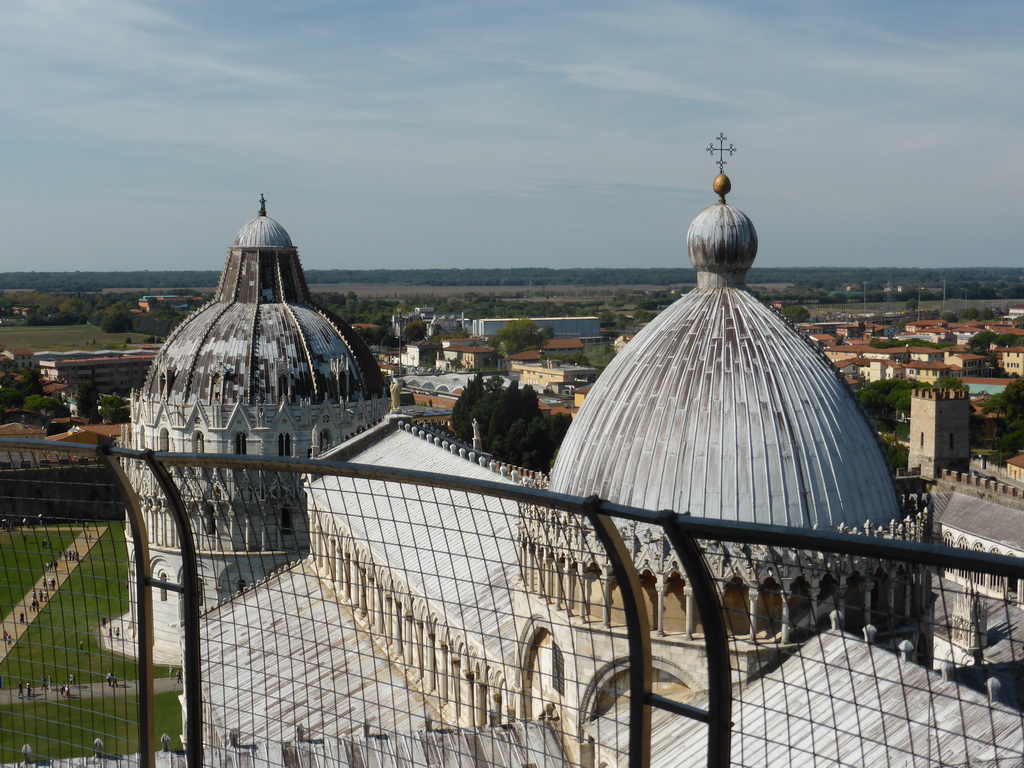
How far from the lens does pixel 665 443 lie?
14.9m

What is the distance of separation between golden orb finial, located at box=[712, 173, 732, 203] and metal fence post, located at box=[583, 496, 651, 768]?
12187 millimetres

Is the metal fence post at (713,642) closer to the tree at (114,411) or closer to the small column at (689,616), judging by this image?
the small column at (689,616)

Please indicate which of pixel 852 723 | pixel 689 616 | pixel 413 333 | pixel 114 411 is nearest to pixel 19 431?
pixel 114 411

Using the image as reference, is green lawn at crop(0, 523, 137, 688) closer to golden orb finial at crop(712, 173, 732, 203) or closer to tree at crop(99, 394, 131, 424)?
golden orb finial at crop(712, 173, 732, 203)

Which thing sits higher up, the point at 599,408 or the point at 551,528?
the point at 599,408

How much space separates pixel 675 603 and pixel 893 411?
296ft

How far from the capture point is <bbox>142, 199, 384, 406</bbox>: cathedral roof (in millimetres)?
54750

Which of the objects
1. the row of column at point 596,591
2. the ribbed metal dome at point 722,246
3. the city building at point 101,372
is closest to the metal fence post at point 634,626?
A: the row of column at point 596,591

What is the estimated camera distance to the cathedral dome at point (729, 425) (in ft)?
47.4

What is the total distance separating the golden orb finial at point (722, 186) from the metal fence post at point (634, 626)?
480 inches

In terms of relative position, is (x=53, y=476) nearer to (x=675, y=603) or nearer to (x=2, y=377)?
(x=675, y=603)

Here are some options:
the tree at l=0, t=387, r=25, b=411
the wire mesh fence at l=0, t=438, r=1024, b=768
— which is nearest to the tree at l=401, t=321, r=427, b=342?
the tree at l=0, t=387, r=25, b=411

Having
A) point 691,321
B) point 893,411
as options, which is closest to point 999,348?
point 893,411

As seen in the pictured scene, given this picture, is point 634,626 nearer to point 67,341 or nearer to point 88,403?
point 88,403
